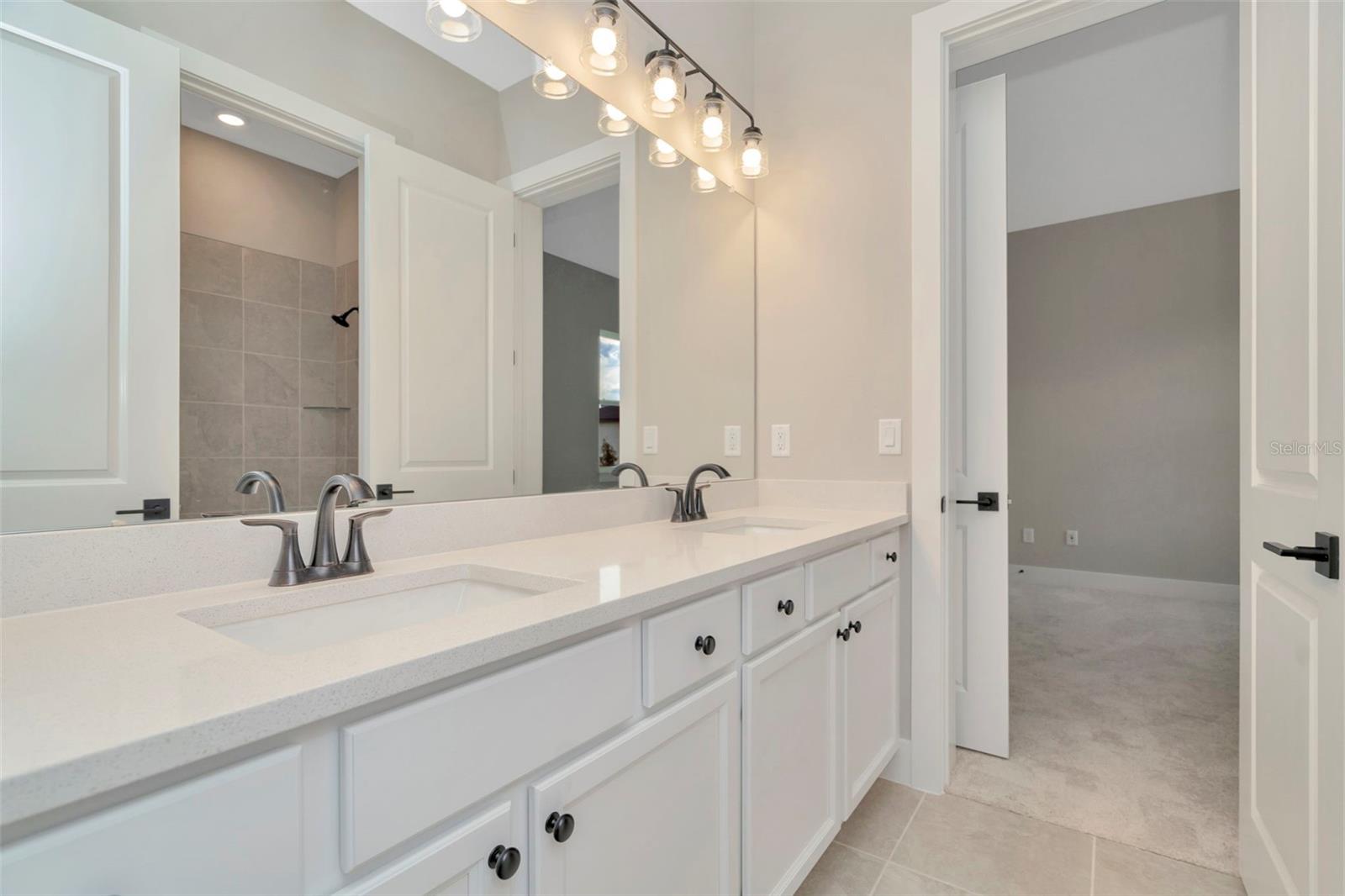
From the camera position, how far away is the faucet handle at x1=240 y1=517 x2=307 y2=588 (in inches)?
37.7

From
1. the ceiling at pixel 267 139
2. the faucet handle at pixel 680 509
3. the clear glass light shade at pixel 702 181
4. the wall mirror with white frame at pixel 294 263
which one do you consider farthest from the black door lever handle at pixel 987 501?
the ceiling at pixel 267 139

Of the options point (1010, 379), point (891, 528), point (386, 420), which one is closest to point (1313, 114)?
point (891, 528)

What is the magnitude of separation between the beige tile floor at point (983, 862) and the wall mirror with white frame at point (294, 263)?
3.76 ft

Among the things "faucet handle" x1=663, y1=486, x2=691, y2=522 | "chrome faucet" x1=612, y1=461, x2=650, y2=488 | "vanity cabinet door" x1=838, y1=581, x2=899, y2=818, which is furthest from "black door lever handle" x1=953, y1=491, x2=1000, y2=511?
"chrome faucet" x1=612, y1=461, x2=650, y2=488

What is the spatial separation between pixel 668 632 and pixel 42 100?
3.57ft

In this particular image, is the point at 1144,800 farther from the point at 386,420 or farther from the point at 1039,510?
the point at 1039,510

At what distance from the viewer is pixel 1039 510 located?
4941 mm

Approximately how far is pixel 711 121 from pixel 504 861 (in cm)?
198

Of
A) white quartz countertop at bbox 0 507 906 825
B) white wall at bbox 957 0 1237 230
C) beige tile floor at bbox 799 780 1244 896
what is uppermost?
white wall at bbox 957 0 1237 230

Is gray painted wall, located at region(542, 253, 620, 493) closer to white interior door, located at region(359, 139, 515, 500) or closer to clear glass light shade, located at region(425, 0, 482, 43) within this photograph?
white interior door, located at region(359, 139, 515, 500)

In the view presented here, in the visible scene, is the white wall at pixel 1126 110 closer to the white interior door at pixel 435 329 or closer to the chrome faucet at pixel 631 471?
the chrome faucet at pixel 631 471

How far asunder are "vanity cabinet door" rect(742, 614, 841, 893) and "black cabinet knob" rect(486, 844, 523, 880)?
55cm

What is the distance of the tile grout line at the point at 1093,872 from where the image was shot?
154 cm

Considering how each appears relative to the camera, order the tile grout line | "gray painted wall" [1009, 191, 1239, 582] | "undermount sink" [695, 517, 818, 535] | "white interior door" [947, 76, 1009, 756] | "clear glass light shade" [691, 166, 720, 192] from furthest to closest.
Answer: "gray painted wall" [1009, 191, 1239, 582], "white interior door" [947, 76, 1009, 756], "clear glass light shade" [691, 166, 720, 192], "undermount sink" [695, 517, 818, 535], the tile grout line
